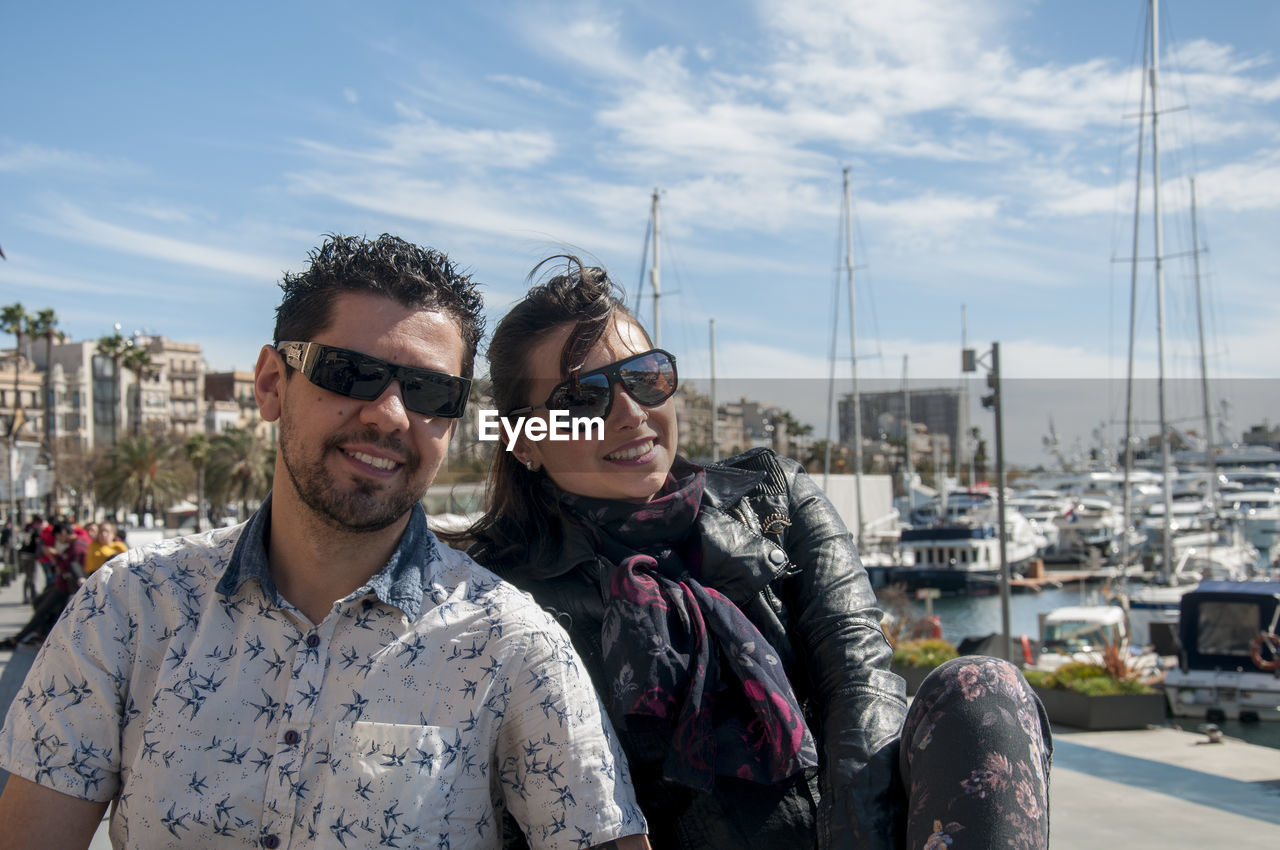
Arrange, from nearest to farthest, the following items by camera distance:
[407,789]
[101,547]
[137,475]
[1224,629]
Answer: [407,789]
[101,547]
[1224,629]
[137,475]

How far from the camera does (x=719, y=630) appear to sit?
233 centimetres

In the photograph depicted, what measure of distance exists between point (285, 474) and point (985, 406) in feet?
44.3

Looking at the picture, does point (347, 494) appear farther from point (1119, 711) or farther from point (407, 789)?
point (1119, 711)

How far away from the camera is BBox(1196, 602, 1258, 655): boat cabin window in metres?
16.3

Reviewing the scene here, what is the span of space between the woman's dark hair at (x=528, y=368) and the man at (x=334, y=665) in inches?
20.9

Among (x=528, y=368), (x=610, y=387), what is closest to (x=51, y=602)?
(x=528, y=368)

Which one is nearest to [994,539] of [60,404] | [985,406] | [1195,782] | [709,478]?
[985,406]

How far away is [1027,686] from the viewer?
2.14 m

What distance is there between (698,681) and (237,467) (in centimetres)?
5435

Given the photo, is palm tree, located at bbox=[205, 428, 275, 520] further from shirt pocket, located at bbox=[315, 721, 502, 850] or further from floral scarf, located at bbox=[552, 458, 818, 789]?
shirt pocket, located at bbox=[315, 721, 502, 850]

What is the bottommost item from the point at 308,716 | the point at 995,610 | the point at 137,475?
the point at 995,610

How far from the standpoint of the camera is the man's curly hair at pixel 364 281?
2037mm

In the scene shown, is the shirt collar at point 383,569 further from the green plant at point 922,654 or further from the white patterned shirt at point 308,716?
the green plant at point 922,654

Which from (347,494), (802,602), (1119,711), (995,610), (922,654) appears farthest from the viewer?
(995,610)
